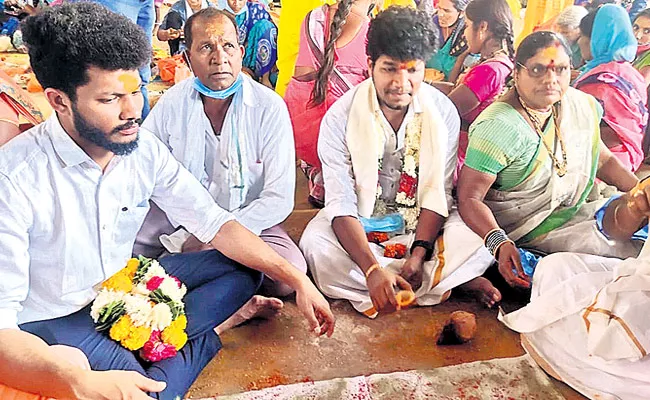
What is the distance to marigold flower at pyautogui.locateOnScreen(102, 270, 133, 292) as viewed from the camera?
62.8 inches

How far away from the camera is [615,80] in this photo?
7.41 feet

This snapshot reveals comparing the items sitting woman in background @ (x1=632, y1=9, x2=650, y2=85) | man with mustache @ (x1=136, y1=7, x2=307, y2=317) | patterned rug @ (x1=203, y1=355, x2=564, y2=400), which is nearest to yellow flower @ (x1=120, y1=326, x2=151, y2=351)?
man with mustache @ (x1=136, y1=7, x2=307, y2=317)

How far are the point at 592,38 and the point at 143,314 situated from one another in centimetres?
172

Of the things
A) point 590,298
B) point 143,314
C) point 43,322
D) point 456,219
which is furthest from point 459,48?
point 43,322

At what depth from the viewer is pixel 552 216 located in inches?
90.7

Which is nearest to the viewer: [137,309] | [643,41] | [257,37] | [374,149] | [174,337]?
[137,309]

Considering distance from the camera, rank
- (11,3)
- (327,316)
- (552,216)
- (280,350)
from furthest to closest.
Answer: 1. (552,216)
2. (280,350)
3. (327,316)
4. (11,3)

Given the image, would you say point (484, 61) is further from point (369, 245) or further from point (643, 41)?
point (369, 245)

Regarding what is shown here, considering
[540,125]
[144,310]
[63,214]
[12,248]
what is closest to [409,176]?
[540,125]

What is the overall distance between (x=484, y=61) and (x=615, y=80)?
48 centimetres

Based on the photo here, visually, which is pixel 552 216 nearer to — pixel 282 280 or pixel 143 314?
pixel 282 280

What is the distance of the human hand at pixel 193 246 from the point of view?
1.83 meters

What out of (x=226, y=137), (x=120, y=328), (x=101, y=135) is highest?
(x=101, y=135)

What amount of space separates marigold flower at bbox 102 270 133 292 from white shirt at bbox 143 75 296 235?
0.19 meters
